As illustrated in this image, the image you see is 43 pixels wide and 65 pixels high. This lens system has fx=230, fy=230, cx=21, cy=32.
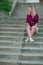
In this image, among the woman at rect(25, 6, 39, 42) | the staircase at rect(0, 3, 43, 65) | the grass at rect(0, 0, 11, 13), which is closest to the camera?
the staircase at rect(0, 3, 43, 65)

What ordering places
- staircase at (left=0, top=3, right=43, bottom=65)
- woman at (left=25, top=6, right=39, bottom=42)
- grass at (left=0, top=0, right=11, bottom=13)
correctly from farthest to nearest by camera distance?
grass at (left=0, top=0, right=11, bottom=13) < woman at (left=25, top=6, right=39, bottom=42) < staircase at (left=0, top=3, right=43, bottom=65)

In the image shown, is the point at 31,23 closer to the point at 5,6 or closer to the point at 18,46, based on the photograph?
the point at 18,46

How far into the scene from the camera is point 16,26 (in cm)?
939

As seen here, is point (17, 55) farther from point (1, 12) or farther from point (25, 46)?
point (1, 12)

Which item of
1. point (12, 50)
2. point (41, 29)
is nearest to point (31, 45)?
point (12, 50)

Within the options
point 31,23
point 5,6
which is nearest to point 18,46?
point 31,23

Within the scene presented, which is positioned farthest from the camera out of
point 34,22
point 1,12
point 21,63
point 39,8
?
point 39,8

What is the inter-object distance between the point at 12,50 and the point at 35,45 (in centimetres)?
78

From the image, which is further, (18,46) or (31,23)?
(31,23)

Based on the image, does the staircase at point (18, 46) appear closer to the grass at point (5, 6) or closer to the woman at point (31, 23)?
the woman at point (31, 23)

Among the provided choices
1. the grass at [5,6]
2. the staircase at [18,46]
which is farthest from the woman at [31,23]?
the grass at [5,6]

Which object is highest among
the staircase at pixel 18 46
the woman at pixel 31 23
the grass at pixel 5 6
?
the grass at pixel 5 6

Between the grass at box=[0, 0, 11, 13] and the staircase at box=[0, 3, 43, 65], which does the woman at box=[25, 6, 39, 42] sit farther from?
the grass at box=[0, 0, 11, 13]

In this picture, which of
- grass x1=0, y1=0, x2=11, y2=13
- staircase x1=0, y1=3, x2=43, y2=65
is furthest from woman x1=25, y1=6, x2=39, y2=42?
grass x1=0, y1=0, x2=11, y2=13
